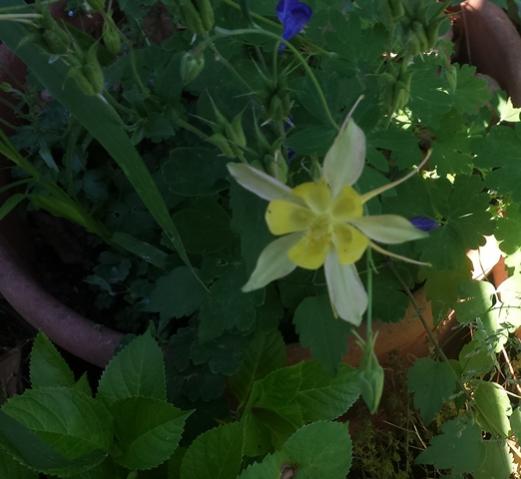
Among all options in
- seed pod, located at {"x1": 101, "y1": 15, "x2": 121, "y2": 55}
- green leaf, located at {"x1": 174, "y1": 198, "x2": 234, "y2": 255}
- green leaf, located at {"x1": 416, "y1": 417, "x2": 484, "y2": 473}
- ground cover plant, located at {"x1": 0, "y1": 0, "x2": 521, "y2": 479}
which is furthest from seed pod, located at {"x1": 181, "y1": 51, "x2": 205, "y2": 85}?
green leaf, located at {"x1": 416, "y1": 417, "x2": 484, "y2": 473}

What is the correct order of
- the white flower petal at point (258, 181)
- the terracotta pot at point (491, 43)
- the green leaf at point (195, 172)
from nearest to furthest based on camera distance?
the white flower petal at point (258, 181) → the green leaf at point (195, 172) → the terracotta pot at point (491, 43)

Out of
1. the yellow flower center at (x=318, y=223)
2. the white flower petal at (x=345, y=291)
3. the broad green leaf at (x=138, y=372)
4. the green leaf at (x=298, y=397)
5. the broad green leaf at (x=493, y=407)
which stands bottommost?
the broad green leaf at (x=138, y=372)

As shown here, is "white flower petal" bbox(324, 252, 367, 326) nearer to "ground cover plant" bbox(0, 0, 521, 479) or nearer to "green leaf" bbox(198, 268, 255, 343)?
"ground cover plant" bbox(0, 0, 521, 479)

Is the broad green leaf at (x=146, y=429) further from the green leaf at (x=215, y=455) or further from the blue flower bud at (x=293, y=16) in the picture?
the blue flower bud at (x=293, y=16)

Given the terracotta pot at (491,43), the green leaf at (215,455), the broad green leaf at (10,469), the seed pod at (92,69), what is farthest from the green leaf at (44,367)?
the terracotta pot at (491,43)

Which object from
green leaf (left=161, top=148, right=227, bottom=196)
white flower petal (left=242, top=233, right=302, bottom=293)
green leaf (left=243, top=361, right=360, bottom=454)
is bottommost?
green leaf (left=243, top=361, right=360, bottom=454)

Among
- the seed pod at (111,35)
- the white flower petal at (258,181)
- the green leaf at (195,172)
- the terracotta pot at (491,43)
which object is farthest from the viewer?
the terracotta pot at (491,43)

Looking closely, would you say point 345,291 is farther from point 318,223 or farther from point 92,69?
point 92,69
